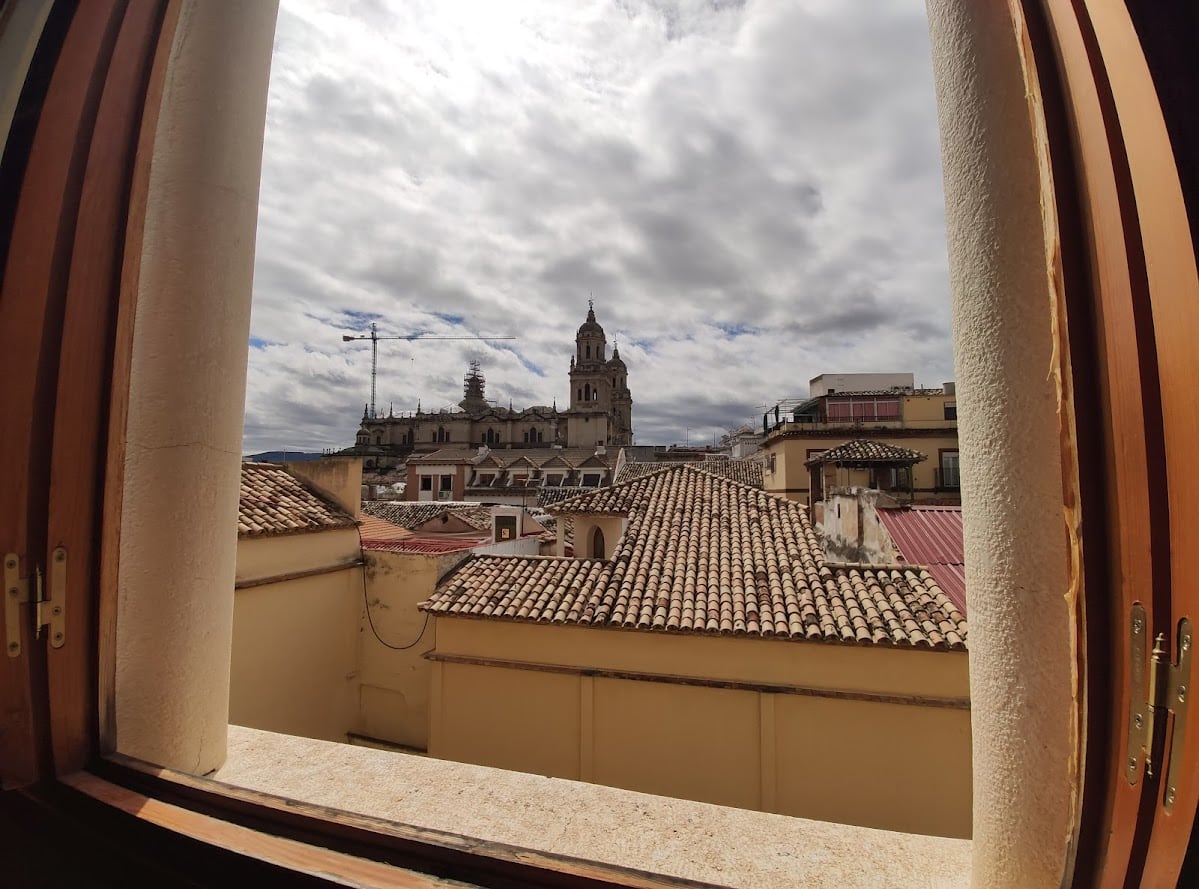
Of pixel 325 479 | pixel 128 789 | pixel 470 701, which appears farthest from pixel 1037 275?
pixel 325 479

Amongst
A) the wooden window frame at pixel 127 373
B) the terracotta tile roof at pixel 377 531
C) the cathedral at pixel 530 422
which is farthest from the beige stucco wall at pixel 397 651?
the cathedral at pixel 530 422

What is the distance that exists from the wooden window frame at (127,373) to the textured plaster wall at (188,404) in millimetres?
101

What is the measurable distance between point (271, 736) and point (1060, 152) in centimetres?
219

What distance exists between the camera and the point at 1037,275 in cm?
76

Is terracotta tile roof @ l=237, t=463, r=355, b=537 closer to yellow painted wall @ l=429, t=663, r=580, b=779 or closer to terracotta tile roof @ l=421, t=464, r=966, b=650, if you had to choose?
terracotta tile roof @ l=421, t=464, r=966, b=650

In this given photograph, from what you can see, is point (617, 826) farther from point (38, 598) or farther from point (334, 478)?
point (334, 478)

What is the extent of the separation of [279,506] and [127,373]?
273 inches

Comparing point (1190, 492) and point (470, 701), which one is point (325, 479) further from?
point (1190, 492)

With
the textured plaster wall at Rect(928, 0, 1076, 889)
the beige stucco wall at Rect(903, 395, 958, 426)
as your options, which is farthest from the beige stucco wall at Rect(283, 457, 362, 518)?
the beige stucco wall at Rect(903, 395, 958, 426)

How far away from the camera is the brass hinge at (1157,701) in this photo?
0.52m

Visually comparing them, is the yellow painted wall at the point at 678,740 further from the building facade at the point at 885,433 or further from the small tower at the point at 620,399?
the small tower at the point at 620,399

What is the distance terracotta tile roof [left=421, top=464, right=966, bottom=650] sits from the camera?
553cm

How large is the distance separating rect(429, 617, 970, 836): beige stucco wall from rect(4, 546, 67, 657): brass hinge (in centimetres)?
536

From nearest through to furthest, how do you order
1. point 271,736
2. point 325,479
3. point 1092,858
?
point 1092,858
point 271,736
point 325,479
